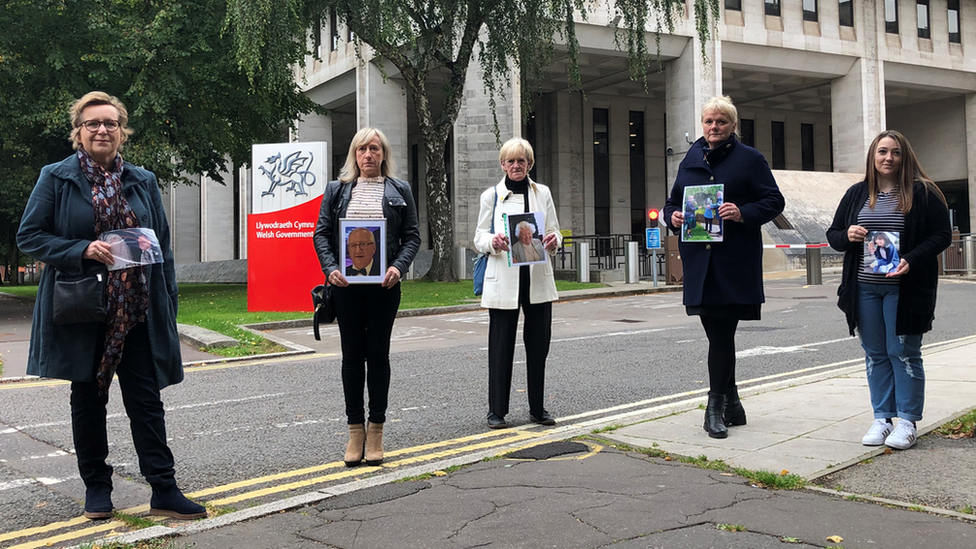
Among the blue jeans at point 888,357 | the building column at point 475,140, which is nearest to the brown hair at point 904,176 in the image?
the blue jeans at point 888,357

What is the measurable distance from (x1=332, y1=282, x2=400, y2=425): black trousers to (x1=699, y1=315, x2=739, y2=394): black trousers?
213 centimetres

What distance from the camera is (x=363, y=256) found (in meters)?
5.04

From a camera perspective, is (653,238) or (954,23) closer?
(653,238)

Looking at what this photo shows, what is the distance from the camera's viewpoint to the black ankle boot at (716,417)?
5.55 metres

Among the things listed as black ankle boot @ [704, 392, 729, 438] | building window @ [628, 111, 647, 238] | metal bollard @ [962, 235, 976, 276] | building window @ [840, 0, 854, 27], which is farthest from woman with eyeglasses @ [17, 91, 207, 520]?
building window @ [628, 111, 647, 238]

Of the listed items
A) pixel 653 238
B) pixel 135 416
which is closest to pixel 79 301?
pixel 135 416

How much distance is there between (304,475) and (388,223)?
1574mm

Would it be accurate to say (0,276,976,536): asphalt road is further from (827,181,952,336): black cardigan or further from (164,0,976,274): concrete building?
(164,0,976,274): concrete building

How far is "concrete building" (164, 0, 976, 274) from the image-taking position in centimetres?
3416

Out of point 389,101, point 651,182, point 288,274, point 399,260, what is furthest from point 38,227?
point 651,182

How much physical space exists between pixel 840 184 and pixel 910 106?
16094mm

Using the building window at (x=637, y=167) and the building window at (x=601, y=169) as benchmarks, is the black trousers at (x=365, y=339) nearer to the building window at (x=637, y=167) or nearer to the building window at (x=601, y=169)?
the building window at (x=601, y=169)

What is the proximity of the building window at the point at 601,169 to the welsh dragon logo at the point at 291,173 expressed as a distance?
96.2 ft

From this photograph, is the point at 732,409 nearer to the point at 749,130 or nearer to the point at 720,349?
the point at 720,349
